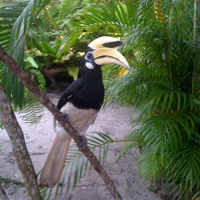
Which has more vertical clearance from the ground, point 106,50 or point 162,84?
point 106,50

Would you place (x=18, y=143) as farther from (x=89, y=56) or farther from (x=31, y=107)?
(x=31, y=107)

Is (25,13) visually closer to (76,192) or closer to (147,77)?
(147,77)

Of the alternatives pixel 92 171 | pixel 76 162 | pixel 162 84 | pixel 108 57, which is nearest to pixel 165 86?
pixel 162 84

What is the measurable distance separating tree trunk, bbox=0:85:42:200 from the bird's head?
621mm

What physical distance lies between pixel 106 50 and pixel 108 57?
47mm

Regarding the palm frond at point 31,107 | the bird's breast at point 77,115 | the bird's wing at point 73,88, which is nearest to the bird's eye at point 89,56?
the bird's wing at point 73,88

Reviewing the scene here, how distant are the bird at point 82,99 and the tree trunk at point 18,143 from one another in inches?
7.6

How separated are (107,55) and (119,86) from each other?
22cm

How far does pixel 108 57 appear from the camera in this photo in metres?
1.32

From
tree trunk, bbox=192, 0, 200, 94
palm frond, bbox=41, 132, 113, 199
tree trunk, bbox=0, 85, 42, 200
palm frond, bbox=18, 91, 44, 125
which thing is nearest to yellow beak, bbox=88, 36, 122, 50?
tree trunk, bbox=192, 0, 200, 94

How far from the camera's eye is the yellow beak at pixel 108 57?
125 centimetres

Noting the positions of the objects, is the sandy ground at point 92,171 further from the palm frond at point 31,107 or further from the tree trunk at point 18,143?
the tree trunk at point 18,143

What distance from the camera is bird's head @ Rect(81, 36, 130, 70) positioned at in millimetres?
1275

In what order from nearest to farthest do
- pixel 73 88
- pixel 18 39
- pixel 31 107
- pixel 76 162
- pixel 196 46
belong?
pixel 18 39, pixel 196 46, pixel 73 88, pixel 76 162, pixel 31 107
